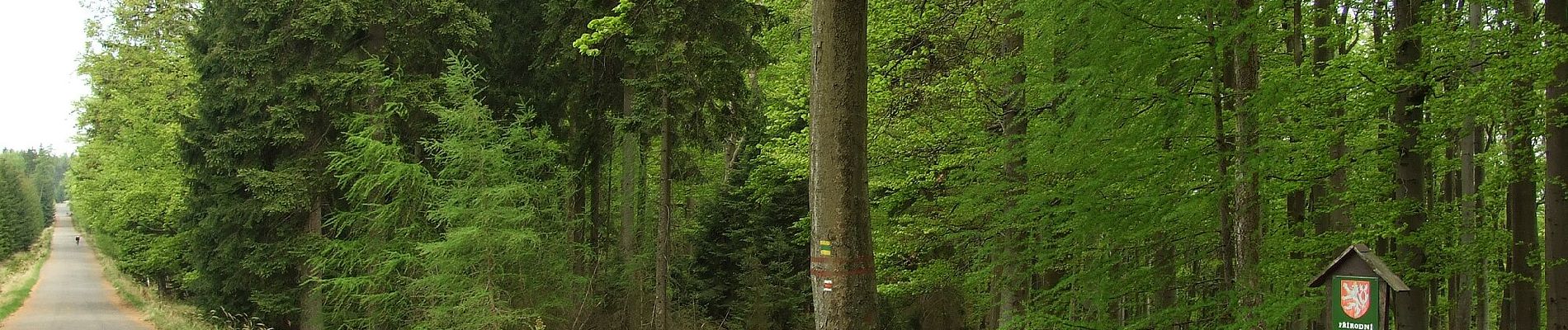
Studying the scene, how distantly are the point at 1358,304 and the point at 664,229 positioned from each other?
10228 mm

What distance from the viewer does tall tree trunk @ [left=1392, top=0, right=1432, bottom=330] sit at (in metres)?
9.51

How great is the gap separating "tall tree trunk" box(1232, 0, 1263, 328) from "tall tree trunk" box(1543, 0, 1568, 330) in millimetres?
3341

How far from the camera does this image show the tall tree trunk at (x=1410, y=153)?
31.2ft

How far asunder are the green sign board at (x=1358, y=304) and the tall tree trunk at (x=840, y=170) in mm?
3027

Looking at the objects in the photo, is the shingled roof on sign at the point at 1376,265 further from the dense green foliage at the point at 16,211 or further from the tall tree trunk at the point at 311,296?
the dense green foliage at the point at 16,211

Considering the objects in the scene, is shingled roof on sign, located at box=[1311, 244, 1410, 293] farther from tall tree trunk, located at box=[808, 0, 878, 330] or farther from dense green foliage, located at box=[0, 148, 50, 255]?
dense green foliage, located at box=[0, 148, 50, 255]

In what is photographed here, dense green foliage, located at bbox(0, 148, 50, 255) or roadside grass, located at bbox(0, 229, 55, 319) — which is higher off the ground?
dense green foliage, located at bbox(0, 148, 50, 255)

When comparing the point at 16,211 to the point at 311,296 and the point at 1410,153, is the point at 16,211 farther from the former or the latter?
the point at 1410,153

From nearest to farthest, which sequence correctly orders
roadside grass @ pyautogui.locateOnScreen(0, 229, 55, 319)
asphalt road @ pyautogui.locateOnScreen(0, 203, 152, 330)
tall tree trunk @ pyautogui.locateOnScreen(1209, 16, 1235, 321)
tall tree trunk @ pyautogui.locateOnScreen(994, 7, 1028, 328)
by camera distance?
tall tree trunk @ pyautogui.locateOnScreen(1209, 16, 1235, 321) < tall tree trunk @ pyautogui.locateOnScreen(994, 7, 1028, 328) < asphalt road @ pyautogui.locateOnScreen(0, 203, 152, 330) < roadside grass @ pyautogui.locateOnScreen(0, 229, 55, 319)

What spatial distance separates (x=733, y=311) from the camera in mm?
22469

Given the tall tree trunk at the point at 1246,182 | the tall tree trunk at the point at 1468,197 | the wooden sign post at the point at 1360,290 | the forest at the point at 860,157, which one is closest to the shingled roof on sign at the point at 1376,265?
the wooden sign post at the point at 1360,290

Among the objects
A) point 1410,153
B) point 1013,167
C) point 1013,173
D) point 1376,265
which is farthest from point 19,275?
point 1376,265

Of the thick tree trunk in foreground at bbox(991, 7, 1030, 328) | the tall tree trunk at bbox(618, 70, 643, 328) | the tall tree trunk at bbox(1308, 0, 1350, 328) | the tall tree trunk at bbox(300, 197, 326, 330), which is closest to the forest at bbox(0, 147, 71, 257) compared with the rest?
the tall tree trunk at bbox(300, 197, 326, 330)

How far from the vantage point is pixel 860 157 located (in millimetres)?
7254
